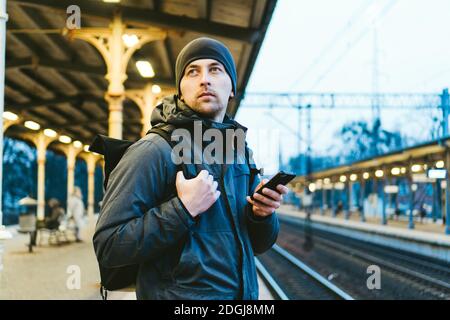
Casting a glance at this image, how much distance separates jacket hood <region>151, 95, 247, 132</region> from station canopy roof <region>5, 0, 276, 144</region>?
17.8 feet

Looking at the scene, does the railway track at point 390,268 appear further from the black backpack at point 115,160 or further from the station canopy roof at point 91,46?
the black backpack at point 115,160

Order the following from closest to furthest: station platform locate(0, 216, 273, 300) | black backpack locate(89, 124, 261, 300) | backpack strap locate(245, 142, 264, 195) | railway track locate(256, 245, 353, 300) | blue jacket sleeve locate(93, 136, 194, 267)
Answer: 1. blue jacket sleeve locate(93, 136, 194, 267)
2. black backpack locate(89, 124, 261, 300)
3. backpack strap locate(245, 142, 264, 195)
4. station platform locate(0, 216, 273, 300)
5. railway track locate(256, 245, 353, 300)

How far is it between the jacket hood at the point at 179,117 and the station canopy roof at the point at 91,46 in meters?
5.41

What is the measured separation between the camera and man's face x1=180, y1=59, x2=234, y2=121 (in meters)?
1.63

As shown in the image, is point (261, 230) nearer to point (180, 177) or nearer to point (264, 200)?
point (264, 200)

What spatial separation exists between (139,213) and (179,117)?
0.33 meters

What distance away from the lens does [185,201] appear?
1.43 meters

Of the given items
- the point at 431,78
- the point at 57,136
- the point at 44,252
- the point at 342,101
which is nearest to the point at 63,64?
the point at 44,252

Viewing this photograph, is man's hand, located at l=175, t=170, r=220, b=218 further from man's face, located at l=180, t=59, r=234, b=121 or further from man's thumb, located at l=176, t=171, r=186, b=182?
man's face, located at l=180, t=59, r=234, b=121

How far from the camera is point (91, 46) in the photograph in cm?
1005

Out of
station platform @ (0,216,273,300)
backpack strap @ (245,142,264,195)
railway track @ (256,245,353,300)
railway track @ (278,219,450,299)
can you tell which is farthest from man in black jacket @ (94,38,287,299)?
railway track @ (278,219,450,299)

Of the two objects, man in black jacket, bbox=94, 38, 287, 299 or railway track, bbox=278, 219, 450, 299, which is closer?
A: man in black jacket, bbox=94, 38, 287, 299

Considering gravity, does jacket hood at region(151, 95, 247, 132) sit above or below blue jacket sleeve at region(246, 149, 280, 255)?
above
